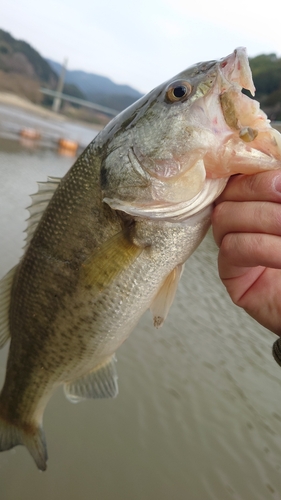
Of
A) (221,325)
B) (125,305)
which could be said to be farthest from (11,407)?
(221,325)

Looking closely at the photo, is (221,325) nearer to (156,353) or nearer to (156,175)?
(156,353)

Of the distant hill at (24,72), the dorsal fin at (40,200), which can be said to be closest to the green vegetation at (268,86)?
the distant hill at (24,72)

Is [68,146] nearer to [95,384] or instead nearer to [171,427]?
[171,427]

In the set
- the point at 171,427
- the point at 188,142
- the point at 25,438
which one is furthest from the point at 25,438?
the point at 188,142

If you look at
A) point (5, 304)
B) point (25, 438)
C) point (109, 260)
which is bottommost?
point (25, 438)

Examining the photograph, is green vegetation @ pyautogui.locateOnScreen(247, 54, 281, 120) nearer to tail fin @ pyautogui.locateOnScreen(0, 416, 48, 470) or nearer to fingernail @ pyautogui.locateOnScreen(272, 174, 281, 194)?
fingernail @ pyautogui.locateOnScreen(272, 174, 281, 194)

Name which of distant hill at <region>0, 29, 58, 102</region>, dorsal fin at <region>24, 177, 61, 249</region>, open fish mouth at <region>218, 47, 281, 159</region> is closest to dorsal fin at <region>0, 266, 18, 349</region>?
dorsal fin at <region>24, 177, 61, 249</region>

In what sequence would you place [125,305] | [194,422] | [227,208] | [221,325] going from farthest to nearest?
[221,325], [194,422], [125,305], [227,208]
